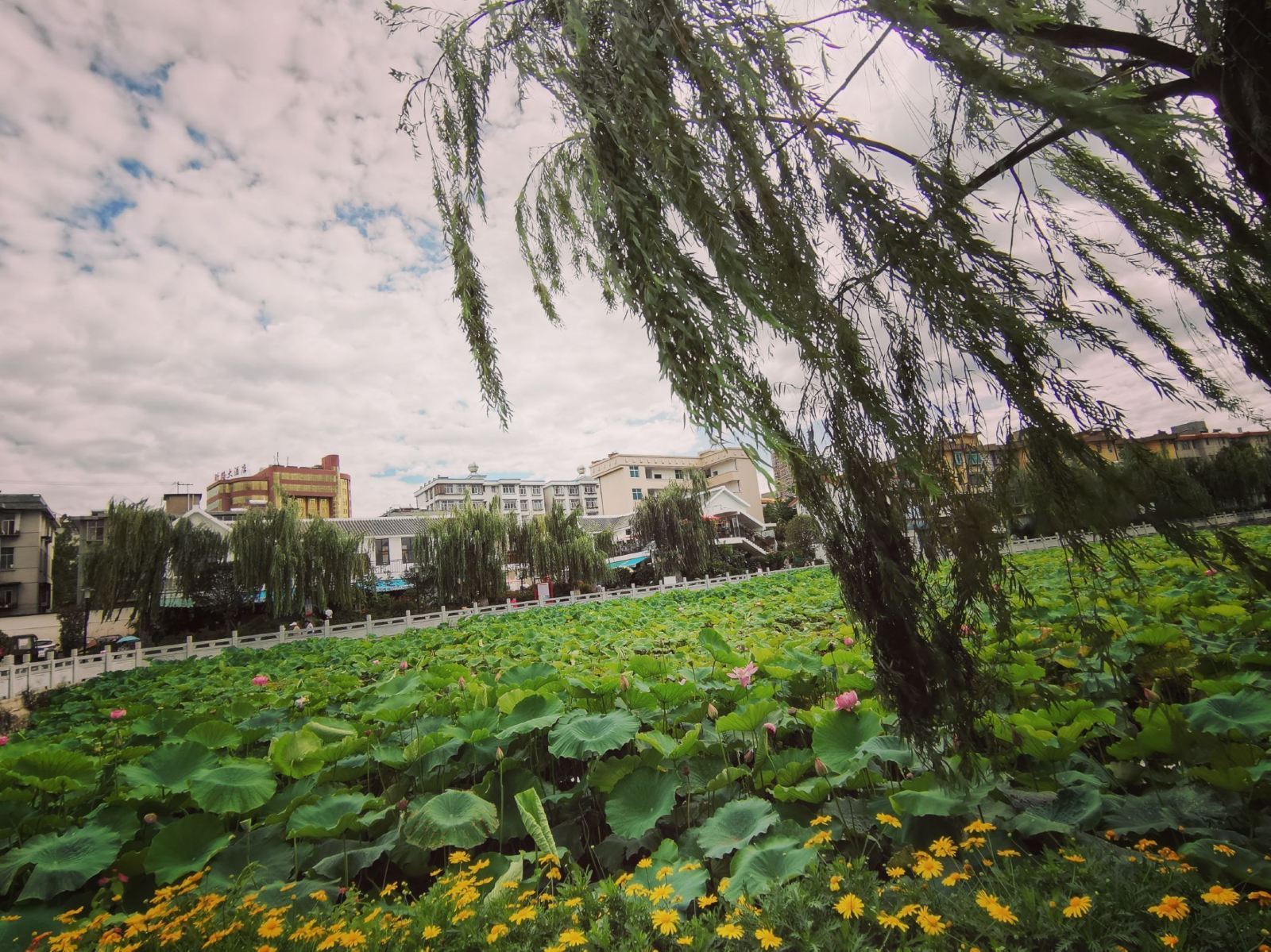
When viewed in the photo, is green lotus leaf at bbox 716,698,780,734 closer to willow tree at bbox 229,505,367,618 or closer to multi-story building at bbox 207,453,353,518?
willow tree at bbox 229,505,367,618

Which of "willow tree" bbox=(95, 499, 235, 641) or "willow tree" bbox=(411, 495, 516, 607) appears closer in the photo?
"willow tree" bbox=(95, 499, 235, 641)

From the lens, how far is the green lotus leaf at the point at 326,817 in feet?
6.32

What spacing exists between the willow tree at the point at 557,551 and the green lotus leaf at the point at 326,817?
20803 mm

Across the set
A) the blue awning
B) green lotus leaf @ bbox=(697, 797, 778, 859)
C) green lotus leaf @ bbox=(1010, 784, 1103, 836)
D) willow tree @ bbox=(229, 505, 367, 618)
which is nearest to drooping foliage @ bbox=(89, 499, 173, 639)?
willow tree @ bbox=(229, 505, 367, 618)

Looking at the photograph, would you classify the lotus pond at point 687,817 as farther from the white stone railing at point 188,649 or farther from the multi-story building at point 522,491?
the multi-story building at point 522,491

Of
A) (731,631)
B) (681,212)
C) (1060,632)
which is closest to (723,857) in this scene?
(681,212)

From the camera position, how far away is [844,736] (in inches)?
82.8

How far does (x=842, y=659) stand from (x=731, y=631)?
3217mm

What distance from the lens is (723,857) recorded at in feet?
6.43

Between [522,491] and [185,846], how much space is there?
59693mm

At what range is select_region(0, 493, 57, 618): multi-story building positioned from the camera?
27.4 m

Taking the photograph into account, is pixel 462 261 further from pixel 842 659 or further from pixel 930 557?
pixel 842 659

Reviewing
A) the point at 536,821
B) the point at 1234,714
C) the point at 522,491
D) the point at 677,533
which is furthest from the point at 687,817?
the point at 522,491

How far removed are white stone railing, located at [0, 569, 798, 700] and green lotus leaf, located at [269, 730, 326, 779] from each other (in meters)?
10.8
